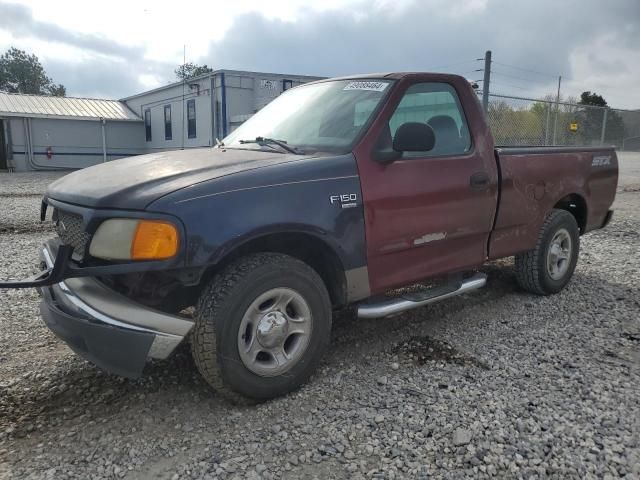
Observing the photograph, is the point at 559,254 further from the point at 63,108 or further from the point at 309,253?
the point at 63,108

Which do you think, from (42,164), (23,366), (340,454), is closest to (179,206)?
(340,454)

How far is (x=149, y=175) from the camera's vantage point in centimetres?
288

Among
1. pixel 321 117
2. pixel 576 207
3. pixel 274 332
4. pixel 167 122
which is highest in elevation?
pixel 167 122

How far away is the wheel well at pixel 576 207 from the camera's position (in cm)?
516

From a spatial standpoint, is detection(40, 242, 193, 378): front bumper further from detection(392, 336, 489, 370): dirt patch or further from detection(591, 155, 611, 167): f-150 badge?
detection(591, 155, 611, 167): f-150 badge

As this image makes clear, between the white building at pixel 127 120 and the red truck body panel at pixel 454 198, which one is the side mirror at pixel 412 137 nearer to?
the red truck body panel at pixel 454 198

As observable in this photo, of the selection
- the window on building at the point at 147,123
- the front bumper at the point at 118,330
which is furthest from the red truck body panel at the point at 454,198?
the window on building at the point at 147,123

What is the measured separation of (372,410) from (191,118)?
72.5 ft

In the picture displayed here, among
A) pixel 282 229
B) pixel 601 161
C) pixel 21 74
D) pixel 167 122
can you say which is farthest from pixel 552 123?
pixel 21 74

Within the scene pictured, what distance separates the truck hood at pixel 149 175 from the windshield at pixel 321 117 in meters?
0.32

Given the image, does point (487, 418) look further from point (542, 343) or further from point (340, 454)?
point (542, 343)

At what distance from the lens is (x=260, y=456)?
8.37 ft

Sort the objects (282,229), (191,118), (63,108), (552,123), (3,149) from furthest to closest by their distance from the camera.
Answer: (63,108) → (3,149) → (191,118) → (552,123) → (282,229)

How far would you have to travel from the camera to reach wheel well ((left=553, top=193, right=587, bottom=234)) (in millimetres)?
5156
